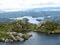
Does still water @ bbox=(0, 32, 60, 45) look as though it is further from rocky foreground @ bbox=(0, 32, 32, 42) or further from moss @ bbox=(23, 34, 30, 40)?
rocky foreground @ bbox=(0, 32, 32, 42)

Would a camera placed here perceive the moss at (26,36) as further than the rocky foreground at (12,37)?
Yes

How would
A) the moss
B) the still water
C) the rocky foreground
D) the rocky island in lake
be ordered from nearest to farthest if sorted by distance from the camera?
the still water
the rocky foreground
the moss
the rocky island in lake

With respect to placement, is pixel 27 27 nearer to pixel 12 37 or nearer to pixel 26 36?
pixel 26 36

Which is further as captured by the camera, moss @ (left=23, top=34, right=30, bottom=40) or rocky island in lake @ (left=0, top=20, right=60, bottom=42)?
rocky island in lake @ (left=0, top=20, right=60, bottom=42)

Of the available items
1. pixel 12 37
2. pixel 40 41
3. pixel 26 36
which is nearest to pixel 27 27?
pixel 26 36

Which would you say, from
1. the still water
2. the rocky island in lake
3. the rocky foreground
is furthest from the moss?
the rocky island in lake

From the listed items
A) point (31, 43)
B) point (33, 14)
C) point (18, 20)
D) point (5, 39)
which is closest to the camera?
point (31, 43)

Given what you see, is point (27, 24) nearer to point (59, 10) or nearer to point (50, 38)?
point (59, 10)

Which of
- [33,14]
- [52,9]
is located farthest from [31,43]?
[52,9]

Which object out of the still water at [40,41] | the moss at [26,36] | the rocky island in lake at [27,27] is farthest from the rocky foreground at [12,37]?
the rocky island in lake at [27,27]

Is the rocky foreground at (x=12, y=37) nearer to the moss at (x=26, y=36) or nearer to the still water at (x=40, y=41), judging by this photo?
the moss at (x=26, y=36)

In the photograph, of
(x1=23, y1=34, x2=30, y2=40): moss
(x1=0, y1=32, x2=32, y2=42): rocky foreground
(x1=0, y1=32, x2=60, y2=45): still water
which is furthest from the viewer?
(x1=23, y1=34, x2=30, y2=40): moss
